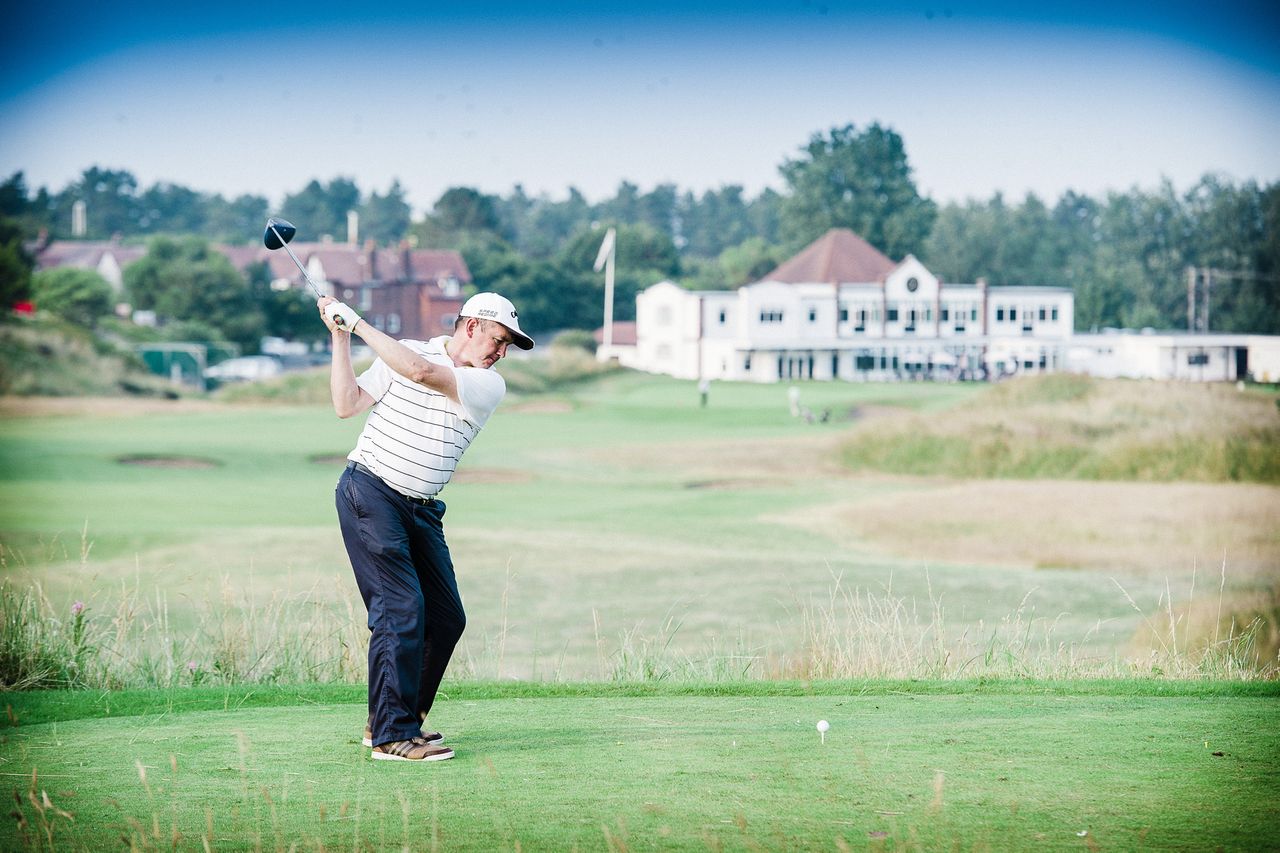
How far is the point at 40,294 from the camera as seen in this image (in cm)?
4647

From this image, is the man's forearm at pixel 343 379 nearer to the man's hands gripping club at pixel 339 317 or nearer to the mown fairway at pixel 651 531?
the man's hands gripping club at pixel 339 317

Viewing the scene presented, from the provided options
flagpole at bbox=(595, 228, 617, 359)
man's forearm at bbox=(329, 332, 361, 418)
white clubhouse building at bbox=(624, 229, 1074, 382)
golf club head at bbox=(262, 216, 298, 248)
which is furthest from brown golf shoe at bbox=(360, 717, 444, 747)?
flagpole at bbox=(595, 228, 617, 359)

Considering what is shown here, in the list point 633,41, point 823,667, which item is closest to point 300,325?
point 633,41

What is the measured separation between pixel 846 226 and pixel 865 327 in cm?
565

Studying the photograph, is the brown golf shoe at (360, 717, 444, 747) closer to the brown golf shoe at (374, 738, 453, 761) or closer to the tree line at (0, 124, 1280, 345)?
the brown golf shoe at (374, 738, 453, 761)

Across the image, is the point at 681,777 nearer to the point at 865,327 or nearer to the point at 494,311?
the point at 494,311

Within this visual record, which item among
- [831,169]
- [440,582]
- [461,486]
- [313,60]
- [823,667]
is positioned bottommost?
[461,486]

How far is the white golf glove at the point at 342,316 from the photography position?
4199 mm

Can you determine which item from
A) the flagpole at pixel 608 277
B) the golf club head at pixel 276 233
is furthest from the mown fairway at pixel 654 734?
the flagpole at pixel 608 277

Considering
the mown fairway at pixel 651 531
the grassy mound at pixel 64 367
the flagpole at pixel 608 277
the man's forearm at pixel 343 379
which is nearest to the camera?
the man's forearm at pixel 343 379

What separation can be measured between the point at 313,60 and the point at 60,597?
36.5 meters

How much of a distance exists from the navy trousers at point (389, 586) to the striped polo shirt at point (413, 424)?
0.19 ft

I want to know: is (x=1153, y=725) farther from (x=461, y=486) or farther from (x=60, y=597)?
(x=461, y=486)

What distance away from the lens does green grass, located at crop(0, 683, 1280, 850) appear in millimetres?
3467
